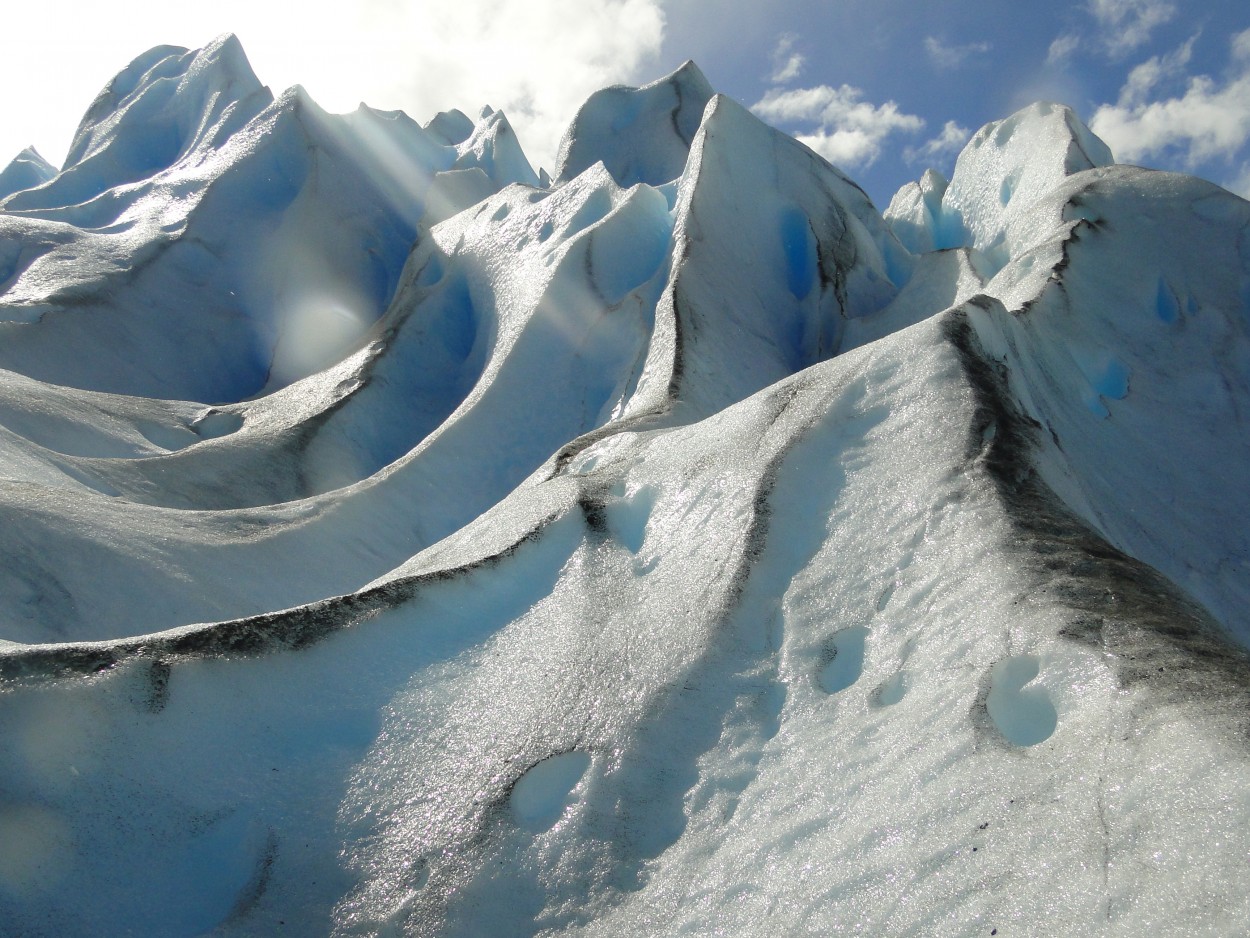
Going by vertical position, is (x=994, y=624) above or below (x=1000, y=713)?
above

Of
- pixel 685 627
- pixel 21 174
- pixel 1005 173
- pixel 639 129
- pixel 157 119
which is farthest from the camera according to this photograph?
pixel 21 174

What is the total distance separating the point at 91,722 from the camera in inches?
116

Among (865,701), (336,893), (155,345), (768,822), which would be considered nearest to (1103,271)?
(865,701)

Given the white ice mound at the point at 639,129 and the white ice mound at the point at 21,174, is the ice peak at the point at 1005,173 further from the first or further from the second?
the white ice mound at the point at 21,174

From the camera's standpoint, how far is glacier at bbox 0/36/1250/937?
231 centimetres

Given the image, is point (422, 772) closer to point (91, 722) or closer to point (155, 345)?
point (91, 722)

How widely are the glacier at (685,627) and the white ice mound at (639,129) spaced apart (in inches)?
257

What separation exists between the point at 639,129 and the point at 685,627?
13.8 metres

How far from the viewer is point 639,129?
15.6 metres

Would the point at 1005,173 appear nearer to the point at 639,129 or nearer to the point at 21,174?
the point at 639,129

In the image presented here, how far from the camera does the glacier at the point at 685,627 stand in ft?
7.59

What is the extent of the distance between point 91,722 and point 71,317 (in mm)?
9905

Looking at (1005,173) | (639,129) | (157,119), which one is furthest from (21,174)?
(1005,173)

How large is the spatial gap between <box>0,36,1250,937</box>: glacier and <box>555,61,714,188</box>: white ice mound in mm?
6523
